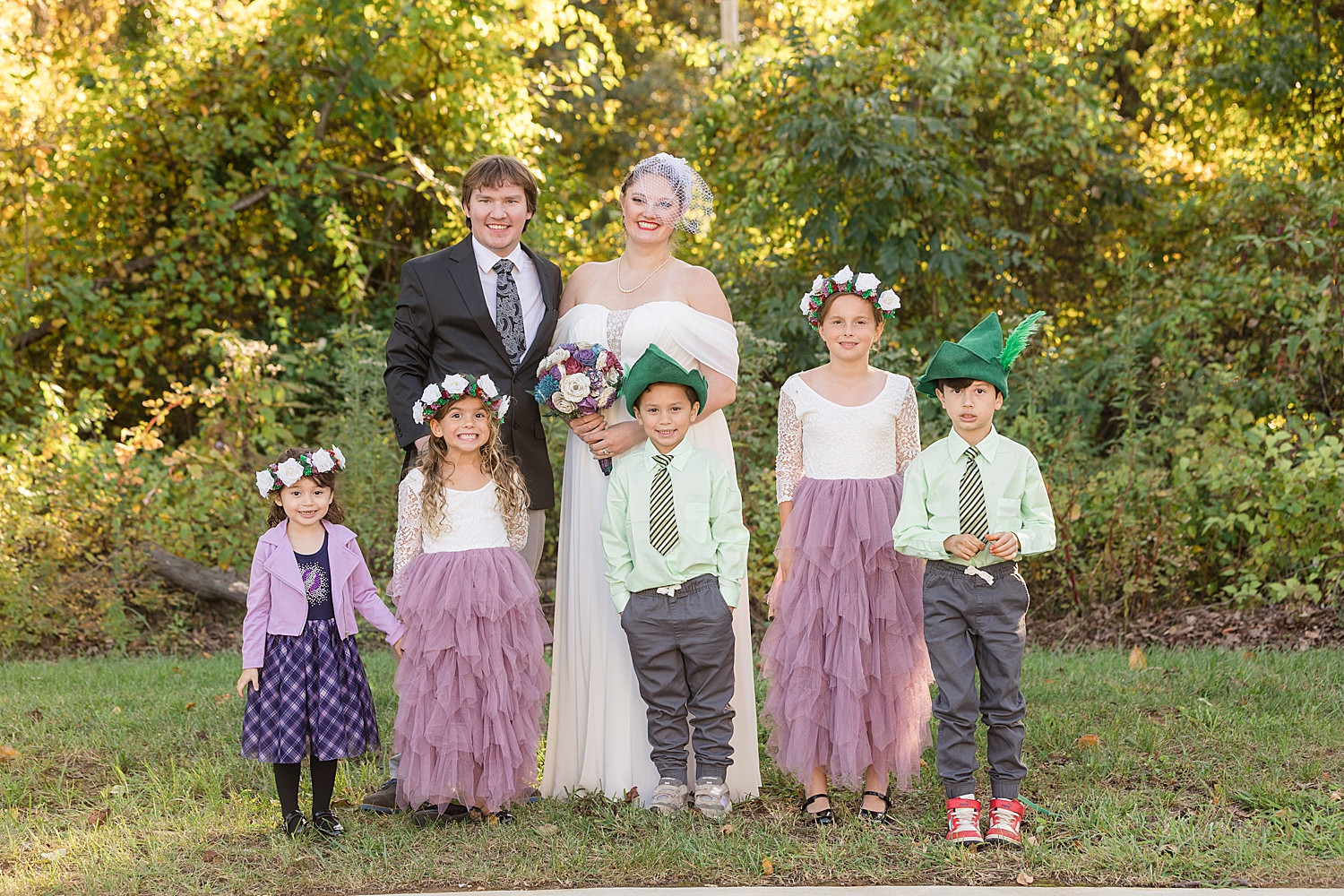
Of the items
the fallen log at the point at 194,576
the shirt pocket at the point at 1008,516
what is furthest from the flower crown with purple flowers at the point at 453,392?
the fallen log at the point at 194,576

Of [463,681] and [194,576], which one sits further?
[194,576]

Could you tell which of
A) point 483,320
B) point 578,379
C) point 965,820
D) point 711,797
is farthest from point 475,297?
point 965,820

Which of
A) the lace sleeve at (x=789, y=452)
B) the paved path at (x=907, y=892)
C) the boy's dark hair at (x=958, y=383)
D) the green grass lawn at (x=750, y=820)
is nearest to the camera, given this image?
the paved path at (x=907, y=892)

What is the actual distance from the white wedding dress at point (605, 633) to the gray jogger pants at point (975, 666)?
759mm

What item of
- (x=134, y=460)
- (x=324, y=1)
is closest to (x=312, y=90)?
(x=324, y=1)

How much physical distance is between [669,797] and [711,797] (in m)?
0.14

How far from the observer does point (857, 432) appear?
4.14 metres

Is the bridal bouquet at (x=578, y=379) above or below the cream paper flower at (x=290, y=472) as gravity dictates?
above

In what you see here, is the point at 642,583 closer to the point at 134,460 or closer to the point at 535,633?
the point at 535,633

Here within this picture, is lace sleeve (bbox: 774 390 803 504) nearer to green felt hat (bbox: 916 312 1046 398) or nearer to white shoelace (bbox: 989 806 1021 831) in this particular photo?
green felt hat (bbox: 916 312 1046 398)

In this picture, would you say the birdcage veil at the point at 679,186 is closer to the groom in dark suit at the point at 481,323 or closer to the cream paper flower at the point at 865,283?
the groom in dark suit at the point at 481,323

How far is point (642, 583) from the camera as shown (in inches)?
161

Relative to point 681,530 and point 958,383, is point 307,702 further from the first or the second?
point 958,383

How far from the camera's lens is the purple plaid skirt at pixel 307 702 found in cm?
397
